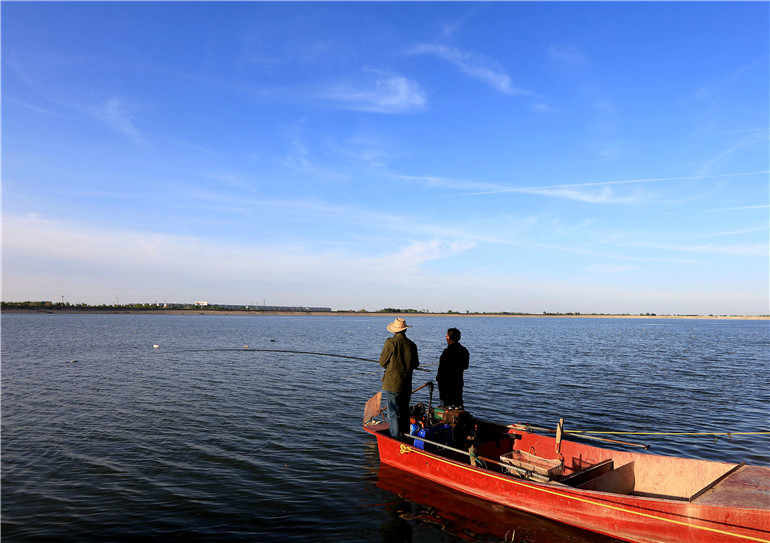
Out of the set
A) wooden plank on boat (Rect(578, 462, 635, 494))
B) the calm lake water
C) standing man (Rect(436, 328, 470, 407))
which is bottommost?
the calm lake water

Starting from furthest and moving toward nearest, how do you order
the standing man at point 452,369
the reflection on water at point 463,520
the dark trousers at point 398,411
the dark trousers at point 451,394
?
the dark trousers at point 398,411
the dark trousers at point 451,394
the standing man at point 452,369
the reflection on water at point 463,520

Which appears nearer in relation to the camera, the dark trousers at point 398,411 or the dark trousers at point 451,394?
the dark trousers at point 451,394

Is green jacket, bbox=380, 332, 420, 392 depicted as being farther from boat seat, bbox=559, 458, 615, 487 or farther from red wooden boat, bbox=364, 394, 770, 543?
boat seat, bbox=559, 458, 615, 487

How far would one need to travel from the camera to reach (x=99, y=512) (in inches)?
335

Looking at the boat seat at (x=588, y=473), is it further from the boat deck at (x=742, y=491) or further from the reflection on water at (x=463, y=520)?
the boat deck at (x=742, y=491)

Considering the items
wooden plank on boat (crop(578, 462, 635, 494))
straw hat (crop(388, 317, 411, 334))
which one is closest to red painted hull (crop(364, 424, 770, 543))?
wooden plank on boat (crop(578, 462, 635, 494))

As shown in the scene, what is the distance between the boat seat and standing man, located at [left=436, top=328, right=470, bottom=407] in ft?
9.14

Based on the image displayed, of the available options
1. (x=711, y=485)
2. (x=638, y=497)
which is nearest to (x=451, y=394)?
(x=638, y=497)

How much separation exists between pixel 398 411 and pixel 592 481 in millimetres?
4292

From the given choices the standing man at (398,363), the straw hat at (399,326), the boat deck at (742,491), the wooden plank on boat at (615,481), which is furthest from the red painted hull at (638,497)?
the straw hat at (399,326)

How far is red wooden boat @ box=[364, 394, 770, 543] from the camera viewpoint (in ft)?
21.4

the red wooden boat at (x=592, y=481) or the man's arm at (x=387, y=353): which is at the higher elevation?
the man's arm at (x=387, y=353)

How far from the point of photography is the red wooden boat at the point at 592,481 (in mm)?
6512

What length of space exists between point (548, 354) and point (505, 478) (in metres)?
31.9
